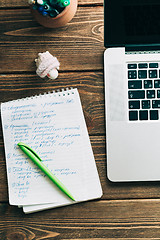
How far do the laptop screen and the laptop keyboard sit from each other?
2.5 inches

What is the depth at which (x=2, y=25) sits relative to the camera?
71 centimetres

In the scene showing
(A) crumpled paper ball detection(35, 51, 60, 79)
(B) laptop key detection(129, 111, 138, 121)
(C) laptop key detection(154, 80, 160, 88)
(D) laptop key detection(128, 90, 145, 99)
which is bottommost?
(B) laptop key detection(129, 111, 138, 121)

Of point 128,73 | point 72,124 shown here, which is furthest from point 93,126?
point 128,73

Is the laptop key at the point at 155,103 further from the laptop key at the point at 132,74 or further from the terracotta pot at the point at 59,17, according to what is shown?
the terracotta pot at the point at 59,17

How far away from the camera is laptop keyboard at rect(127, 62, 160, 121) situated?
0.66 metres

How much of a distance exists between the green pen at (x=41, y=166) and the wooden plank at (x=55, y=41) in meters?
0.20

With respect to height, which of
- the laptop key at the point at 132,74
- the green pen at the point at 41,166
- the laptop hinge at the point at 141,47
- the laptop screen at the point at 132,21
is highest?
the laptop screen at the point at 132,21

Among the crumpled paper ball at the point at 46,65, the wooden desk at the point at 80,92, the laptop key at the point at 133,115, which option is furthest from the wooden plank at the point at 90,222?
the crumpled paper ball at the point at 46,65

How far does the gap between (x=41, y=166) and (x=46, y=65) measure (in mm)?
250

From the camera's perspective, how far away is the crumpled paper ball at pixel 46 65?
0.65 meters

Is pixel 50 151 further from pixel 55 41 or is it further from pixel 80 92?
pixel 55 41

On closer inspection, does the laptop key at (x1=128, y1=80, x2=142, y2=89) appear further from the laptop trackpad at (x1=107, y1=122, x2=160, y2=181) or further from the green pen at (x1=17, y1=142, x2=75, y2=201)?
the green pen at (x1=17, y1=142, x2=75, y2=201)

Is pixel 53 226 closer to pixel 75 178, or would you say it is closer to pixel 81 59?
pixel 75 178

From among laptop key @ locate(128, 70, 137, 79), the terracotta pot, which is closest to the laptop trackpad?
laptop key @ locate(128, 70, 137, 79)
